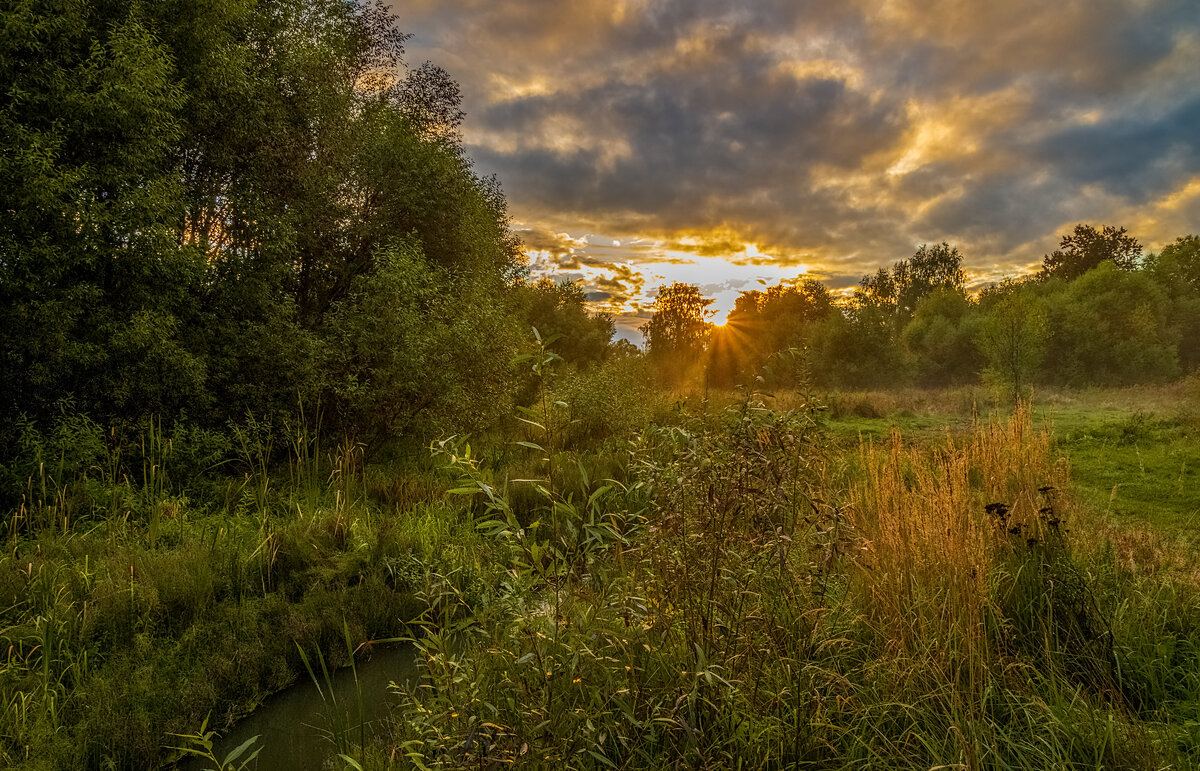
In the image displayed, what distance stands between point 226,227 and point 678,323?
4626cm

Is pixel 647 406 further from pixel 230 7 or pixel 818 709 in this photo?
pixel 818 709

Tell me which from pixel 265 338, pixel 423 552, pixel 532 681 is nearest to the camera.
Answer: pixel 532 681

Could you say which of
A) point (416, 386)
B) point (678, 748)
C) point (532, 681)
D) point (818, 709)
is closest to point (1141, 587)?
point (818, 709)

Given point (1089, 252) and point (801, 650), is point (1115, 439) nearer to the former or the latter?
point (801, 650)

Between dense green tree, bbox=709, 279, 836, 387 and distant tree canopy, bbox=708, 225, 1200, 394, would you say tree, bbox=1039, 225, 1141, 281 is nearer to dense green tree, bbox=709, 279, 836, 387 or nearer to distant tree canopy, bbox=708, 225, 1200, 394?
distant tree canopy, bbox=708, 225, 1200, 394

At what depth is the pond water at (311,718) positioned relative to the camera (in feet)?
12.3

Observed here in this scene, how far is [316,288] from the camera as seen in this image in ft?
44.7

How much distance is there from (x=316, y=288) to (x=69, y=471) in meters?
6.86

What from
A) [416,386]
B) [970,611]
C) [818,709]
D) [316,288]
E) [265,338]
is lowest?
[818,709]

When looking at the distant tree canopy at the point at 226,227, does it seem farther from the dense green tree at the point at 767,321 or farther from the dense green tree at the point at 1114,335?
the dense green tree at the point at 1114,335

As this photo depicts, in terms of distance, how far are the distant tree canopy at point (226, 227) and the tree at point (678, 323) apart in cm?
3834

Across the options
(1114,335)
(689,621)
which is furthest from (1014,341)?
(689,621)

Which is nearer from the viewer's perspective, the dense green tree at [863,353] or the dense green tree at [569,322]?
the dense green tree at [569,322]

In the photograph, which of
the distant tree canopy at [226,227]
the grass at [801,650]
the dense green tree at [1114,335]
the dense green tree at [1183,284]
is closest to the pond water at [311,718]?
the grass at [801,650]
